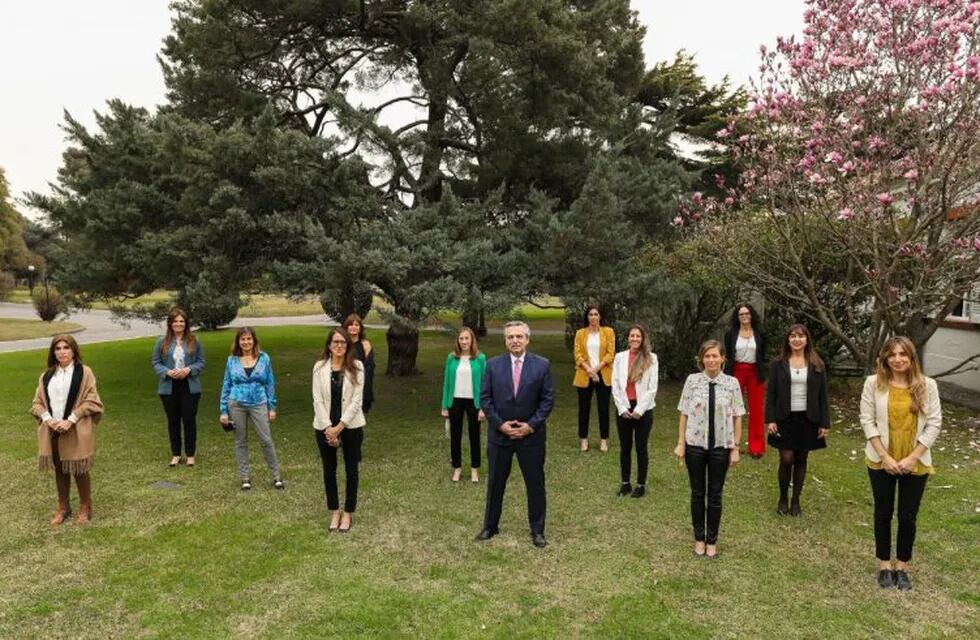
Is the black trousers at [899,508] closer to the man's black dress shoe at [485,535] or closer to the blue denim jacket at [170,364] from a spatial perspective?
the man's black dress shoe at [485,535]

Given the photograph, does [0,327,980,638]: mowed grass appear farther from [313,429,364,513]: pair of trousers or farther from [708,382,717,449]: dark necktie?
[708,382,717,449]: dark necktie

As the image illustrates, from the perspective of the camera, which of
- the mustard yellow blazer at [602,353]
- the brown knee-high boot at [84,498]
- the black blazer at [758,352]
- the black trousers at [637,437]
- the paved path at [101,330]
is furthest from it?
the paved path at [101,330]

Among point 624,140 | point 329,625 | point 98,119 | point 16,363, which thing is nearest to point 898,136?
point 624,140

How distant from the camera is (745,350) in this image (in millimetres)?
7828

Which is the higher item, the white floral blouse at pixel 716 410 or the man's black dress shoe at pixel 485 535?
the white floral blouse at pixel 716 410

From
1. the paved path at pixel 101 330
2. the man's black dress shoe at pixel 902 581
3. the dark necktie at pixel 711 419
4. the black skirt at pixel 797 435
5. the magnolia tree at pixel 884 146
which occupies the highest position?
the magnolia tree at pixel 884 146

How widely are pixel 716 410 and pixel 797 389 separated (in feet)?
4.40

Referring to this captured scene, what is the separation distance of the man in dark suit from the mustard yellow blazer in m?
2.87

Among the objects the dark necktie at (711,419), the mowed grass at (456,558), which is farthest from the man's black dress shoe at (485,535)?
the dark necktie at (711,419)

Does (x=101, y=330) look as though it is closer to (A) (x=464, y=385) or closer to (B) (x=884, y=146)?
(A) (x=464, y=385)

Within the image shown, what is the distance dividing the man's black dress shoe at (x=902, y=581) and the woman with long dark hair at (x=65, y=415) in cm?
641

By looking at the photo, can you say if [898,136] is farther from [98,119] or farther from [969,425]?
[98,119]

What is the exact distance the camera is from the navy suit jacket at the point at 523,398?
521 cm

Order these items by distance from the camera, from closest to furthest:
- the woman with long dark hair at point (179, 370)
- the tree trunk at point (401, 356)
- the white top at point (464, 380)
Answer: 1. the white top at point (464, 380)
2. the woman with long dark hair at point (179, 370)
3. the tree trunk at point (401, 356)
